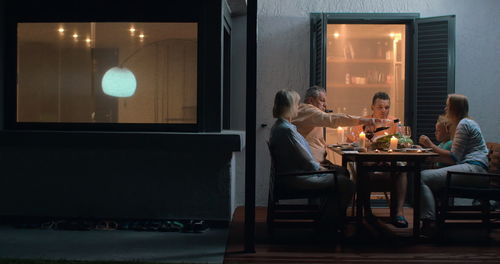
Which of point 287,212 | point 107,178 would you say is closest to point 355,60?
point 287,212

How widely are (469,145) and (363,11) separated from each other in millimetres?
2420

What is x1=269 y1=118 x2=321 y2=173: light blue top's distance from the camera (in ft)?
16.3

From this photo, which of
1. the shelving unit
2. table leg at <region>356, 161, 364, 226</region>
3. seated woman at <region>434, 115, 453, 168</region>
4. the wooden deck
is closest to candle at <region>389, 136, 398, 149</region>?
table leg at <region>356, 161, 364, 226</region>

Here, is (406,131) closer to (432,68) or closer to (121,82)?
(432,68)

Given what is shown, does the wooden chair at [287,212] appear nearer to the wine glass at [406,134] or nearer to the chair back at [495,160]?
the wine glass at [406,134]

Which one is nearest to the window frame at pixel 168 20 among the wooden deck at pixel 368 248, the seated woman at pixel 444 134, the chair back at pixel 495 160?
the wooden deck at pixel 368 248

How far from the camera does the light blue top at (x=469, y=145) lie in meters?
5.16

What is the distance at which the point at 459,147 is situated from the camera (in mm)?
5184

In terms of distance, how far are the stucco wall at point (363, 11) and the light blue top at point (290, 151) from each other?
206 cm

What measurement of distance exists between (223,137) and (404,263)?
2.01m

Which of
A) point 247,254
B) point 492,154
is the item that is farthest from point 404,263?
point 492,154

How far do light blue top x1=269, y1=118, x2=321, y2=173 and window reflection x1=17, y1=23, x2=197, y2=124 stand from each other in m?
1.03

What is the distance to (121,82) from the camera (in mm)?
5734

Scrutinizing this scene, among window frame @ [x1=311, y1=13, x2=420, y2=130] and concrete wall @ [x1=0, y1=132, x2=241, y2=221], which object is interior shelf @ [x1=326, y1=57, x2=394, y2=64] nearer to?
window frame @ [x1=311, y1=13, x2=420, y2=130]
